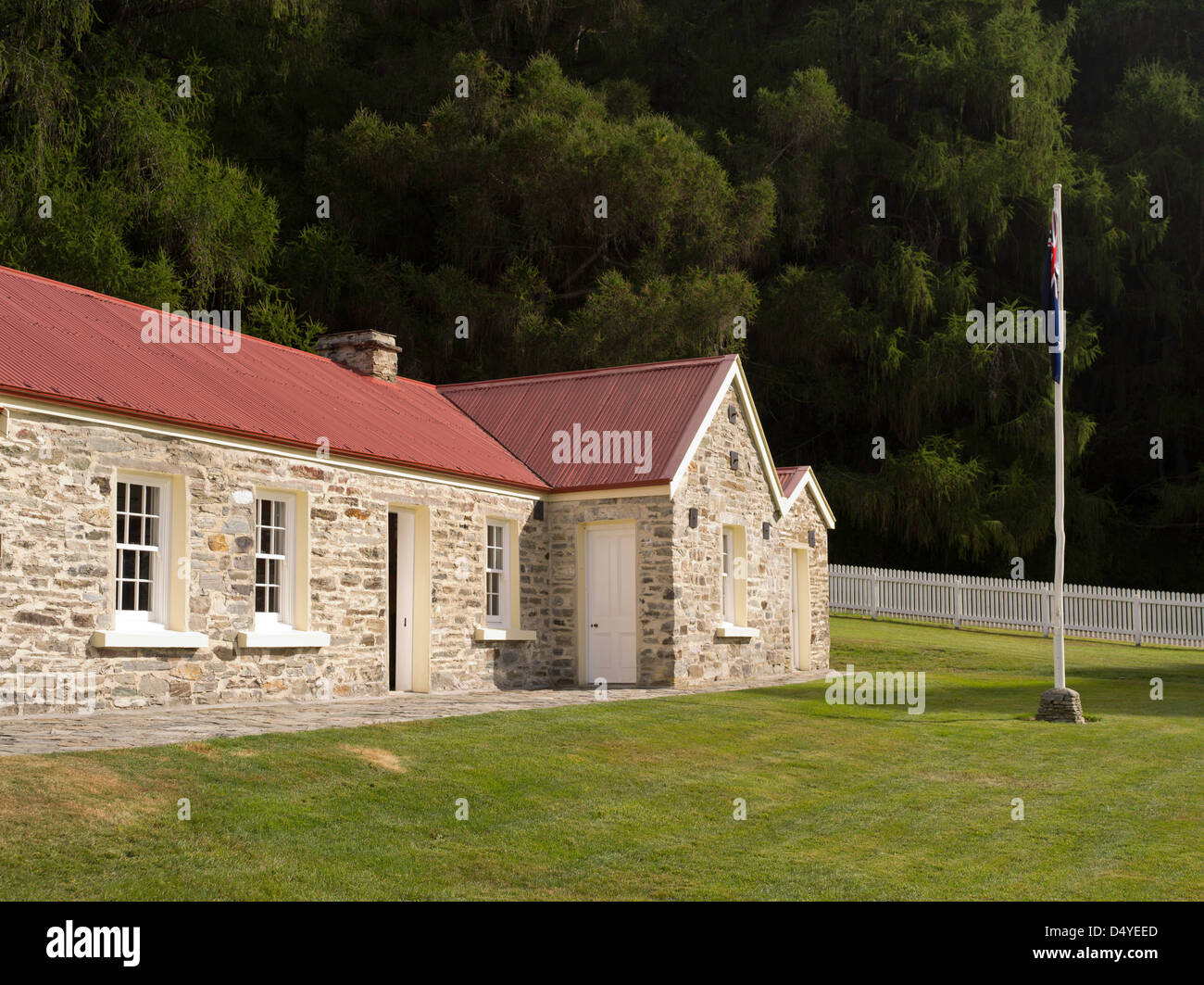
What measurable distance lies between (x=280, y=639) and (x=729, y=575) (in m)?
9.06

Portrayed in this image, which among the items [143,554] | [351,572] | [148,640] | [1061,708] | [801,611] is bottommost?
[1061,708]

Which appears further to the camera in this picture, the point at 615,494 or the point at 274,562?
the point at 615,494

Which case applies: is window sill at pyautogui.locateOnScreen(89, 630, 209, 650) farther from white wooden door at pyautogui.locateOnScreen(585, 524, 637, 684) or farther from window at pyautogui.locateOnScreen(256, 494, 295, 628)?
white wooden door at pyautogui.locateOnScreen(585, 524, 637, 684)

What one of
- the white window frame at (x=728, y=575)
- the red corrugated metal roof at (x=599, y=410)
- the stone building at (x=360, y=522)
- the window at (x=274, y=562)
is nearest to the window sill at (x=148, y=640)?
the stone building at (x=360, y=522)

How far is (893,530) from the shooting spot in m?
36.0

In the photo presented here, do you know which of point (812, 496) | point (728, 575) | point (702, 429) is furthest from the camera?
point (812, 496)

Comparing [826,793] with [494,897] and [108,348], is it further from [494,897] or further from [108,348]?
[108,348]

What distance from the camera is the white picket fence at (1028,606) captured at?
3269 cm

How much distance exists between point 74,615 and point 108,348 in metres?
3.79

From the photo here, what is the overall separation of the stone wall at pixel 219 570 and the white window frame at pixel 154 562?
232mm

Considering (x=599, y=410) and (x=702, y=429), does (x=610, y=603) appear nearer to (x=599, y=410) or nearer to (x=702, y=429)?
(x=702, y=429)

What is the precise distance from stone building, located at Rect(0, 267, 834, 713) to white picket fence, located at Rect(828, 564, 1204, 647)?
7.38 meters

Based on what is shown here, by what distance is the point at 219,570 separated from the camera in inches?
602

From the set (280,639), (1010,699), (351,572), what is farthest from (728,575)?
A: (280,639)
